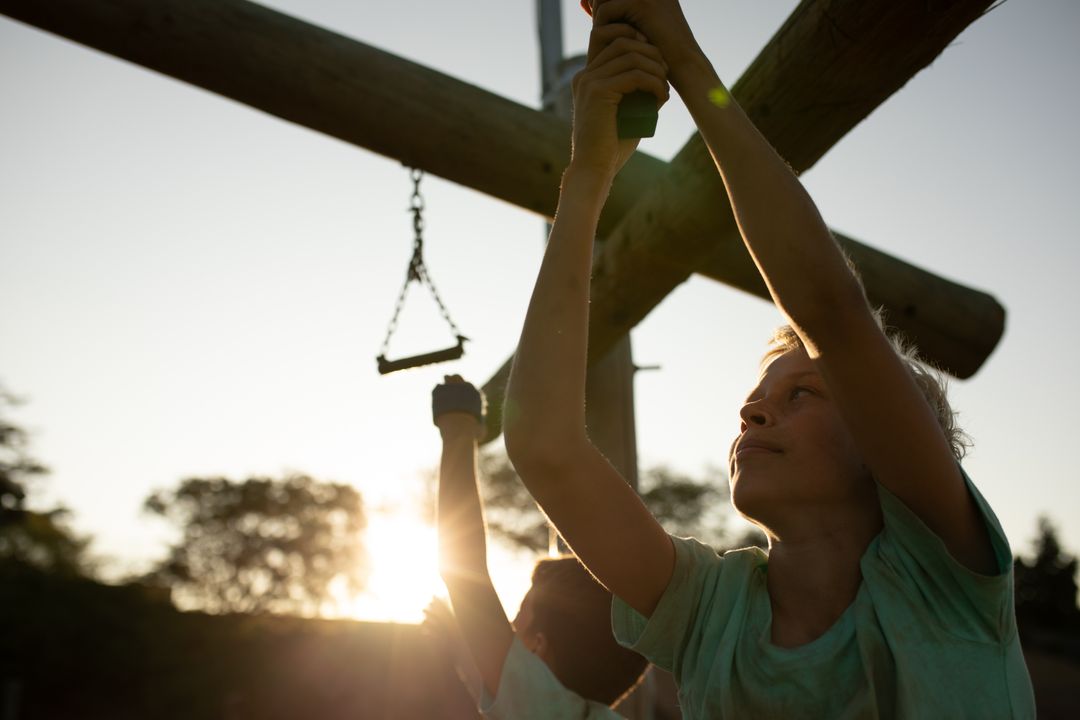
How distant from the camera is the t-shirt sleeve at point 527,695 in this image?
209 centimetres

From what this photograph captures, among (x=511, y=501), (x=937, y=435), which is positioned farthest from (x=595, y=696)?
(x=511, y=501)

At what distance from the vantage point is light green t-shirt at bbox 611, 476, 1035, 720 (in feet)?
3.80

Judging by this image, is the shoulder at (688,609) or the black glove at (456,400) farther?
the black glove at (456,400)

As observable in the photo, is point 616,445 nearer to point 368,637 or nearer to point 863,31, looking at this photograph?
point 863,31

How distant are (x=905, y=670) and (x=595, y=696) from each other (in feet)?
4.24

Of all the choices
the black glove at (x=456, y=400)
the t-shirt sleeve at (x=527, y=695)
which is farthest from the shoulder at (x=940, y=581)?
the black glove at (x=456, y=400)

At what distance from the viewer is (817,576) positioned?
1389 mm

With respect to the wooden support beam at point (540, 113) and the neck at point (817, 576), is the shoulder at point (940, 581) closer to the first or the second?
the neck at point (817, 576)

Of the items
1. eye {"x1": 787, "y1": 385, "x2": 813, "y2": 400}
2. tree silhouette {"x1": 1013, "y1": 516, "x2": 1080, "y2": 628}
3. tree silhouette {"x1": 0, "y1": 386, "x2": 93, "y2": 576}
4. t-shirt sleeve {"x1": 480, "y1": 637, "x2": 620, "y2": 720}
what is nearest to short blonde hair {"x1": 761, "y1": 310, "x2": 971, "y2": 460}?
eye {"x1": 787, "y1": 385, "x2": 813, "y2": 400}

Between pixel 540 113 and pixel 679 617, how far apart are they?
1.72 meters

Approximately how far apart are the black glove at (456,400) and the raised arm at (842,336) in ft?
4.84

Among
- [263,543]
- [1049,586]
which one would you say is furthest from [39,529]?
[1049,586]

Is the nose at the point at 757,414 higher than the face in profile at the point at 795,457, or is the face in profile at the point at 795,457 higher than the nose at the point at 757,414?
the nose at the point at 757,414

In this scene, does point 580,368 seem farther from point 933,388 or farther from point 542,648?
point 542,648
